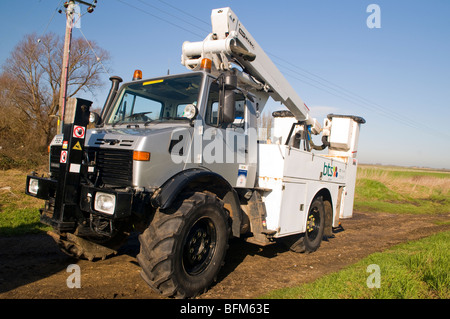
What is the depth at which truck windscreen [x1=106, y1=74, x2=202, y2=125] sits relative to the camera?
4.68m

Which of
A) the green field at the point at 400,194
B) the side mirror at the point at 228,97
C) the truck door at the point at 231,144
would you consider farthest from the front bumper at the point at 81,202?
the green field at the point at 400,194

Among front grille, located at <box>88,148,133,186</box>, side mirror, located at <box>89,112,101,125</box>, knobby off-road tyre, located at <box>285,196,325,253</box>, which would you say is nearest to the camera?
front grille, located at <box>88,148,133,186</box>

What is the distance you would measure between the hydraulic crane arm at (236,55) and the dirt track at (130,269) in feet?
10.5

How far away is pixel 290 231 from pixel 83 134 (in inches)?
147

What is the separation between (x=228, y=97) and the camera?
4449 millimetres

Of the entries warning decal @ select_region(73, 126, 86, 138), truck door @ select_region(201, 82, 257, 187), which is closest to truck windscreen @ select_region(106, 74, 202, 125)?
truck door @ select_region(201, 82, 257, 187)

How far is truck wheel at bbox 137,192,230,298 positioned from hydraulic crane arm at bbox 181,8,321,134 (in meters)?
2.46

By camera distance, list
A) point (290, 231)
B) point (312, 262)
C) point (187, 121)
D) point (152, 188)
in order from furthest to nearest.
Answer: point (312, 262) → point (290, 231) → point (187, 121) → point (152, 188)

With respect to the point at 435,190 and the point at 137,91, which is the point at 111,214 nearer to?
the point at 137,91

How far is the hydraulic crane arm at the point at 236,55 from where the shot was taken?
530 cm

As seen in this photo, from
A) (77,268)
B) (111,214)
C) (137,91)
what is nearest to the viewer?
(111,214)

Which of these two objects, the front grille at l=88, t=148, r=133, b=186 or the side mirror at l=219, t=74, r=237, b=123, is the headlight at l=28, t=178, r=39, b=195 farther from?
the side mirror at l=219, t=74, r=237, b=123

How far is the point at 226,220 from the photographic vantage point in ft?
14.5

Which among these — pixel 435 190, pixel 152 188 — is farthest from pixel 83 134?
pixel 435 190
